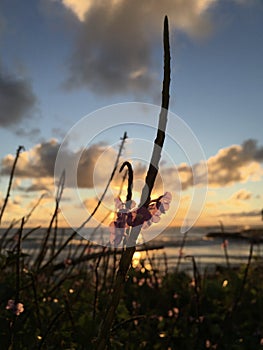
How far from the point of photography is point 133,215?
2.96ft

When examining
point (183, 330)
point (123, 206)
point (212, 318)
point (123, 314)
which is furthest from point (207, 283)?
point (123, 206)

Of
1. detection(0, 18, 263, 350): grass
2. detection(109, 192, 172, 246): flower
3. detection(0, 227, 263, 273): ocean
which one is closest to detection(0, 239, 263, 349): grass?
detection(0, 18, 263, 350): grass

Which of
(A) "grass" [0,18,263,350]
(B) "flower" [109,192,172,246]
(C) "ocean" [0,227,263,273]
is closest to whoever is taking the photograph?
(B) "flower" [109,192,172,246]

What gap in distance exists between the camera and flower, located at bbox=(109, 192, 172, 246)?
87 centimetres

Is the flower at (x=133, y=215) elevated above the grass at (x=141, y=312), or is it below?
above

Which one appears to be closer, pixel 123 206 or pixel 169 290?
pixel 123 206

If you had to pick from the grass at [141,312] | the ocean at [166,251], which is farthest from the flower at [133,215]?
the grass at [141,312]

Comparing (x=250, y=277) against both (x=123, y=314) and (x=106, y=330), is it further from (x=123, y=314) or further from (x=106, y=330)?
(x=106, y=330)

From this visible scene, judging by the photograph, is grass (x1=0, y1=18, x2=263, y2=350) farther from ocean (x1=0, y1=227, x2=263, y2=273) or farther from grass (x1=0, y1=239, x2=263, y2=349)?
ocean (x1=0, y1=227, x2=263, y2=273)

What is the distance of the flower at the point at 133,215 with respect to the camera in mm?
874

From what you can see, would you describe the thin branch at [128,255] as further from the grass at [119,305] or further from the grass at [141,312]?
the grass at [141,312]

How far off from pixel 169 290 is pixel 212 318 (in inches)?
41.5

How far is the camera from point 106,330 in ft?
2.41

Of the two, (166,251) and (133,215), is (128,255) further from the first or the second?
(166,251)
